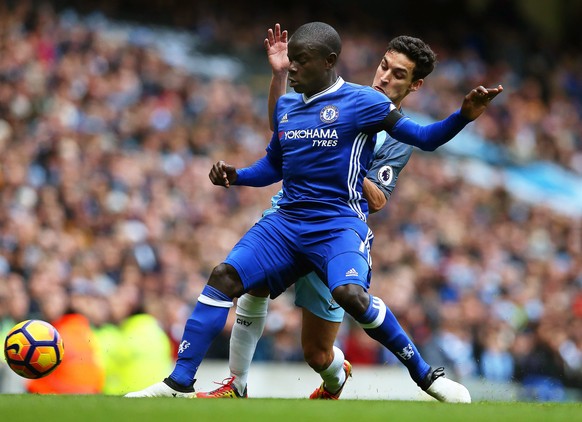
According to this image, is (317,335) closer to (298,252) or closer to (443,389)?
(298,252)

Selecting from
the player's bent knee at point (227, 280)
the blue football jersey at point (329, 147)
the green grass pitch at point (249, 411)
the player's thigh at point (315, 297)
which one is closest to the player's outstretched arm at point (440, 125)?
the blue football jersey at point (329, 147)

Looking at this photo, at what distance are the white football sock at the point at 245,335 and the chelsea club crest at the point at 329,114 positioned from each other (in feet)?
4.25

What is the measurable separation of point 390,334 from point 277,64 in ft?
6.82

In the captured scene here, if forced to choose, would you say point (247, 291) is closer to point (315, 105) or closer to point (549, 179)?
point (315, 105)

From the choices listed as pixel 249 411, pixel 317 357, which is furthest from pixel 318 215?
pixel 249 411

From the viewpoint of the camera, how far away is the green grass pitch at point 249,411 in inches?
195

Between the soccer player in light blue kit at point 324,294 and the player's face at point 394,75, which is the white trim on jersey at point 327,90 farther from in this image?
the player's face at point 394,75

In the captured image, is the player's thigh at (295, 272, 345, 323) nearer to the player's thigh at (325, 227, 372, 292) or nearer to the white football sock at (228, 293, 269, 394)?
the white football sock at (228, 293, 269, 394)

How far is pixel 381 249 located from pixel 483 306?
177 cm

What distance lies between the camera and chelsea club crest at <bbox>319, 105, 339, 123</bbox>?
6539 millimetres

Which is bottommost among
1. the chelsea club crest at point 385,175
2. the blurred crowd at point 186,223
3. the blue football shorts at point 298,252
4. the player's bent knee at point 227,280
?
the blurred crowd at point 186,223

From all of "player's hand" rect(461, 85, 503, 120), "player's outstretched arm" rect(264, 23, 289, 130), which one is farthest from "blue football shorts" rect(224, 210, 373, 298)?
"player's hand" rect(461, 85, 503, 120)

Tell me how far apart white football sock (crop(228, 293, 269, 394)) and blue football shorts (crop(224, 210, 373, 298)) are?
41cm

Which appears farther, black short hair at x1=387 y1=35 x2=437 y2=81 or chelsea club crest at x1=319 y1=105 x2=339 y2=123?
black short hair at x1=387 y1=35 x2=437 y2=81
